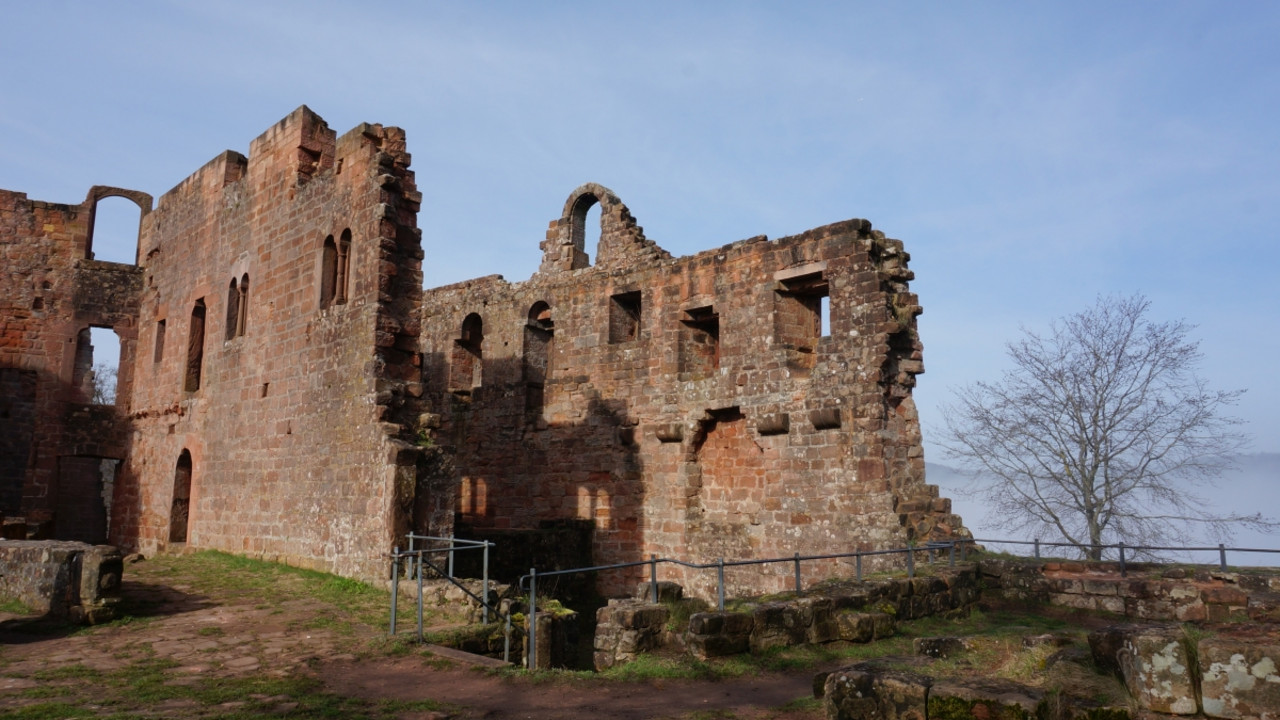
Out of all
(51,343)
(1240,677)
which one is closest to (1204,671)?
(1240,677)

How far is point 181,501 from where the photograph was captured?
55.1 ft

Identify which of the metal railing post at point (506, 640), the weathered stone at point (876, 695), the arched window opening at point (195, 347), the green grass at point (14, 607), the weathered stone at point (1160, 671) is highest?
the arched window opening at point (195, 347)

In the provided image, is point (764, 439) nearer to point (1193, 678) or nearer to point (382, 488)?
point (382, 488)

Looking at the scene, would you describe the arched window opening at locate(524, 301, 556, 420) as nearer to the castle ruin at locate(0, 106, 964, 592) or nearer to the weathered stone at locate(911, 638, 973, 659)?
the castle ruin at locate(0, 106, 964, 592)

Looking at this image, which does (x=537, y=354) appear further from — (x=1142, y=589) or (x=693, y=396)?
(x=1142, y=589)

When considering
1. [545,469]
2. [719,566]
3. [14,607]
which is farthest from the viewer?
[545,469]

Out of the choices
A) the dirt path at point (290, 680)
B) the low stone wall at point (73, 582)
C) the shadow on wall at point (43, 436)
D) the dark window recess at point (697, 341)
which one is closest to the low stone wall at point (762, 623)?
the dirt path at point (290, 680)

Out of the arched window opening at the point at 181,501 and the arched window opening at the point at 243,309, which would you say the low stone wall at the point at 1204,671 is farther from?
the arched window opening at the point at 181,501

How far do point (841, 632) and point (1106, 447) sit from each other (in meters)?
14.3

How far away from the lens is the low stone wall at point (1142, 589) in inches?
392

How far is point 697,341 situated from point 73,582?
1016 cm

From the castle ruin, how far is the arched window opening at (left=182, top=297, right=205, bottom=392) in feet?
0.14

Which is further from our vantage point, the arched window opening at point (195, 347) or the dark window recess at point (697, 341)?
the arched window opening at point (195, 347)

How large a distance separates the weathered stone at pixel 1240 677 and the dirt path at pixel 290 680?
2.37 meters
